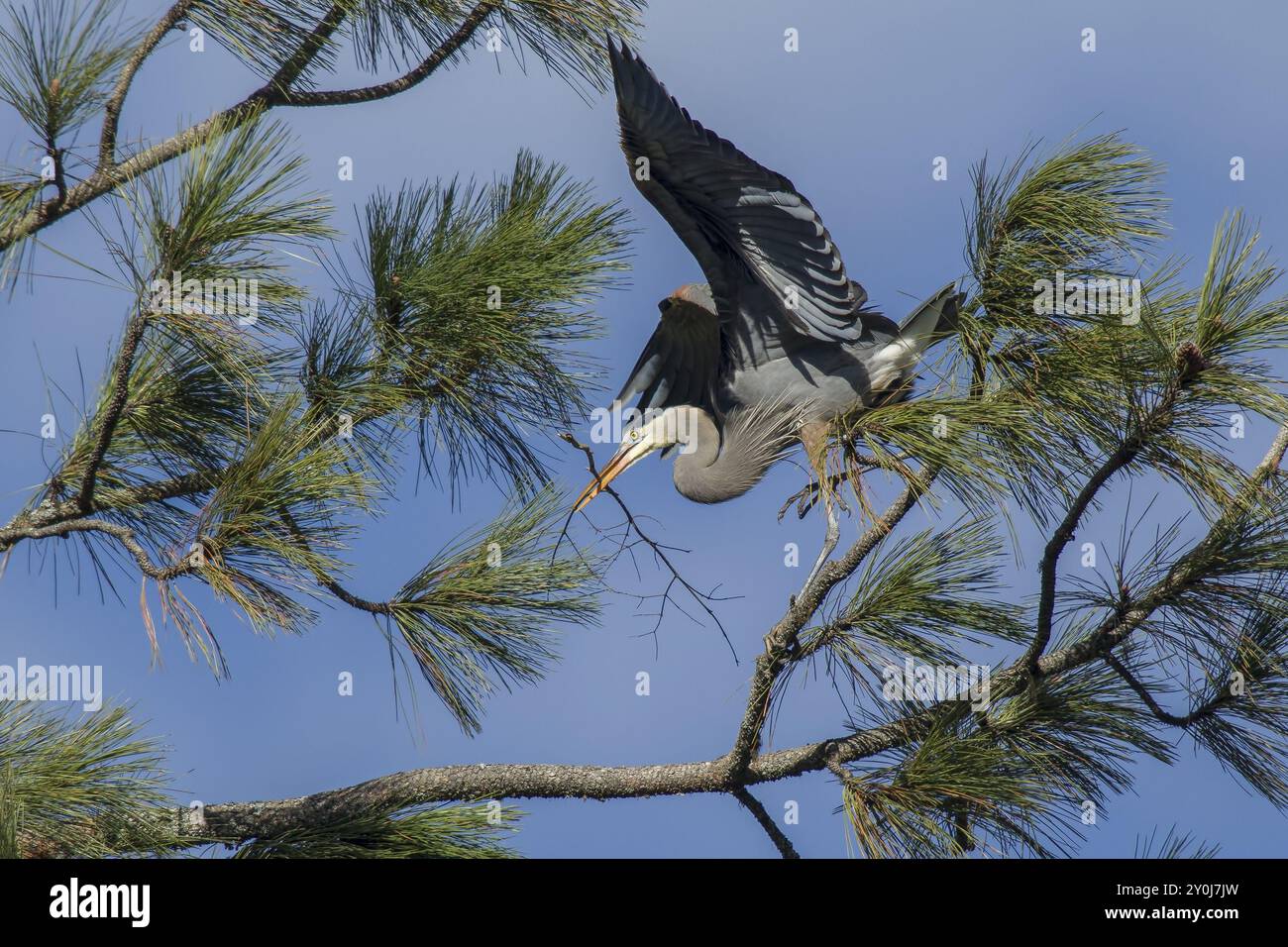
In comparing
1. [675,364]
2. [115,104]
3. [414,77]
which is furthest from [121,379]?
[675,364]

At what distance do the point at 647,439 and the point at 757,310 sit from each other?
0.49 m

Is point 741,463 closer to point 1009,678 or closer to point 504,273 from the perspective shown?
point 504,273

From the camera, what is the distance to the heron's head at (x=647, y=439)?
9.73 feet

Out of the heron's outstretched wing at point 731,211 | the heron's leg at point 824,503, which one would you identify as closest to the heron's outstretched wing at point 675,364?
the heron's outstretched wing at point 731,211

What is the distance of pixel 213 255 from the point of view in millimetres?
2082

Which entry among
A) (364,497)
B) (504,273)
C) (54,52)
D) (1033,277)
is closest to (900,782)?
(1033,277)

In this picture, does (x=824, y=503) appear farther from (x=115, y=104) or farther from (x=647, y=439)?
(x=115, y=104)

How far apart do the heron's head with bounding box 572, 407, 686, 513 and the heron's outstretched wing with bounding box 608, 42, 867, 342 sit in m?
0.46

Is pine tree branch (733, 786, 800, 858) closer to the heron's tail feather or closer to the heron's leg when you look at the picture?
the heron's leg

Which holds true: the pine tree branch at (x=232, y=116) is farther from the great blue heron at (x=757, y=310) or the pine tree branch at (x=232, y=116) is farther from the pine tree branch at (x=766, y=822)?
the pine tree branch at (x=766, y=822)

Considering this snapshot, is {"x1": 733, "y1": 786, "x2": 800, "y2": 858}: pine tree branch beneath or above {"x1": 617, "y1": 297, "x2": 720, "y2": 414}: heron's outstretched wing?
beneath

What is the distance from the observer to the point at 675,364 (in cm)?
319

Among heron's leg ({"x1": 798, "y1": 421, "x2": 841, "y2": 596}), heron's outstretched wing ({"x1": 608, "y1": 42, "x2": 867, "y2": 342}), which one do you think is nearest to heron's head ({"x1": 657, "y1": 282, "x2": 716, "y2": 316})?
heron's outstretched wing ({"x1": 608, "y1": 42, "x2": 867, "y2": 342})

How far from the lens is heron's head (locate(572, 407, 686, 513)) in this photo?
297 centimetres
